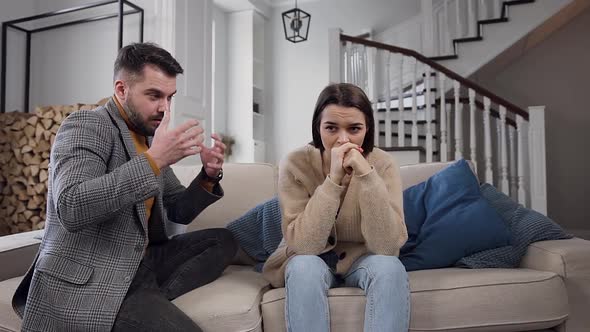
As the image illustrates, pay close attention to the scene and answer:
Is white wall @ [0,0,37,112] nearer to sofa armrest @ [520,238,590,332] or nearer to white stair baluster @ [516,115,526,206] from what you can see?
sofa armrest @ [520,238,590,332]

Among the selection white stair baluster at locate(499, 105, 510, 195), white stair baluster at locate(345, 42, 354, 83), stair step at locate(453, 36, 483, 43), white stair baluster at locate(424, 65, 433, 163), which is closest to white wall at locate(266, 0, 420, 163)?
stair step at locate(453, 36, 483, 43)

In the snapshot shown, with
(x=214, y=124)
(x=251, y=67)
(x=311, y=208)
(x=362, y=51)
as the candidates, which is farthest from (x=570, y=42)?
(x=311, y=208)

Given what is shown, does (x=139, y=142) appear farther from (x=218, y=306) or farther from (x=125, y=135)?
(x=218, y=306)

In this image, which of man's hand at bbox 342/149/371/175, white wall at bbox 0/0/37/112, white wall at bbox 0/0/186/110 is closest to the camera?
man's hand at bbox 342/149/371/175

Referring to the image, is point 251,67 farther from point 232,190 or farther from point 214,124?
point 232,190

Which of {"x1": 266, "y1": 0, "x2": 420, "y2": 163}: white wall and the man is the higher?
{"x1": 266, "y1": 0, "x2": 420, "y2": 163}: white wall

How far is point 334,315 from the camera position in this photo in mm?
1288

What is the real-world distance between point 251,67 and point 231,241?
172 inches

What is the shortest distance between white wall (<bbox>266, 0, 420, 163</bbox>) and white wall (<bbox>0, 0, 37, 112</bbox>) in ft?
9.90

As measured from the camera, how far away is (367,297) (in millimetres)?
1235

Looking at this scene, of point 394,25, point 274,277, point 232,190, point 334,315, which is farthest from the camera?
point 394,25

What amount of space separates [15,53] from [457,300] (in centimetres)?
363

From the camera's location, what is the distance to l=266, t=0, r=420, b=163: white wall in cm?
568

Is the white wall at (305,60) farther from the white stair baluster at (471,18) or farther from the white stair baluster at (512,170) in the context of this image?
the white stair baluster at (512,170)
